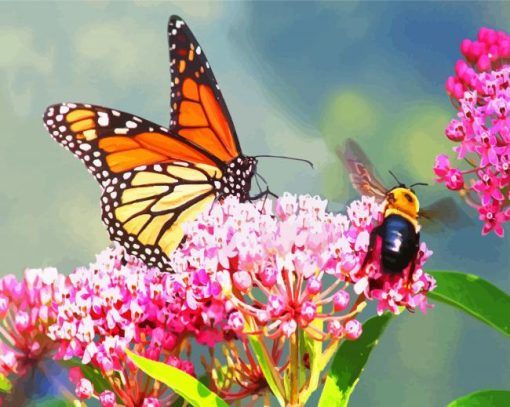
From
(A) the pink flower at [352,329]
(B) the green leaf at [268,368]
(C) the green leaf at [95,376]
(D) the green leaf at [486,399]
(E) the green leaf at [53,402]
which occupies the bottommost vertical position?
(E) the green leaf at [53,402]

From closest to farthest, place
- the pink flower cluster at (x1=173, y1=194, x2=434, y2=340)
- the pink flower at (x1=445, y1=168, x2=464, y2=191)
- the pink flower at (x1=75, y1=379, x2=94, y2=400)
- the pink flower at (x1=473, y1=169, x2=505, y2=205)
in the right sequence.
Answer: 1. the pink flower cluster at (x1=173, y1=194, x2=434, y2=340)
2. the pink flower at (x1=75, y1=379, x2=94, y2=400)
3. the pink flower at (x1=473, y1=169, x2=505, y2=205)
4. the pink flower at (x1=445, y1=168, x2=464, y2=191)

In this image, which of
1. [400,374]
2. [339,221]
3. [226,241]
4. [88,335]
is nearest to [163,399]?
[88,335]

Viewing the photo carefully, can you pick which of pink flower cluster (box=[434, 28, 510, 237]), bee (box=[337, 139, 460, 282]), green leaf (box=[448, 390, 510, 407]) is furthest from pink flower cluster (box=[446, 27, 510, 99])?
green leaf (box=[448, 390, 510, 407])

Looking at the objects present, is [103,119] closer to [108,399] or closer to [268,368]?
[108,399]

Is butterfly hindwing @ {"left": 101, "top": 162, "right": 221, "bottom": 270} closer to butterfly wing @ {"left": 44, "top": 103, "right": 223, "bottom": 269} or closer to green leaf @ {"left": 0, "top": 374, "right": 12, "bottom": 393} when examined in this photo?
butterfly wing @ {"left": 44, "top": 103, "right": 223, "bottom": 269}

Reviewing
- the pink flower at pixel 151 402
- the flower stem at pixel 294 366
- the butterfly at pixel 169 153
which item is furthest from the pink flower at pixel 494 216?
the pink flower at pixel 151 402

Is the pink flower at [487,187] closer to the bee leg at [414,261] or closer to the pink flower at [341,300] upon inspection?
the bee leg at [414,261]
